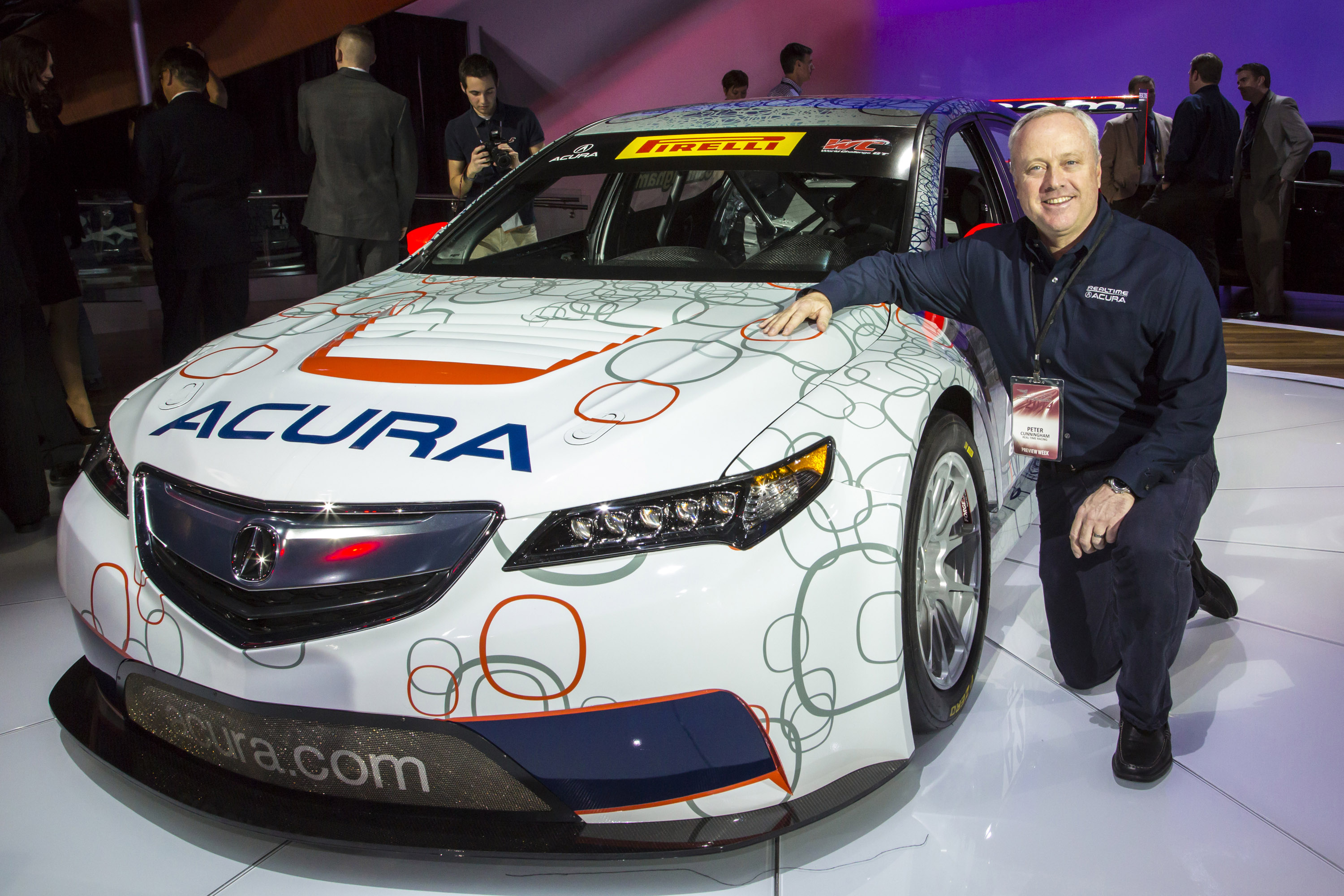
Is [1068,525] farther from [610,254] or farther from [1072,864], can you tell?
[610,254]

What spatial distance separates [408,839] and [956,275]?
4.66 feet

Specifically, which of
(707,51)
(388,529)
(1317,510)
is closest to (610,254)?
(388,529)

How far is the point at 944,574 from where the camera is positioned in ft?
6.08

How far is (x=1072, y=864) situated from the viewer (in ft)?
5.30

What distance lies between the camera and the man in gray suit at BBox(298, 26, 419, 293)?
4.26m

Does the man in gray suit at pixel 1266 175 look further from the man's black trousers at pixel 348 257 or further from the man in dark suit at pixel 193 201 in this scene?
the man in dark suit at pixel 193 201

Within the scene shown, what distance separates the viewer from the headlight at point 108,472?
1.68 meters

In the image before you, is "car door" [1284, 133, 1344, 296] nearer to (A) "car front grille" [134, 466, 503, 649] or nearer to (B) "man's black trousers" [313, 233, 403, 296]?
(B) "man's black trousers" [313, 233, 403, 296]

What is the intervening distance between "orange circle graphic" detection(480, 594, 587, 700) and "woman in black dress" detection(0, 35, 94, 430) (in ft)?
9.35

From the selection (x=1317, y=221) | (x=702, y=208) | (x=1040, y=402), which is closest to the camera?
(x=1040, y=402)

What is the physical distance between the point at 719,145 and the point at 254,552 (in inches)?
60.7

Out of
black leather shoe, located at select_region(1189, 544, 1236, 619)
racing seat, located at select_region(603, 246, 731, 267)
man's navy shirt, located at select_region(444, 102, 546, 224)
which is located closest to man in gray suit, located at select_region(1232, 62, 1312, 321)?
man's navy shirt, located at select_region(444, 102, 546, 224)

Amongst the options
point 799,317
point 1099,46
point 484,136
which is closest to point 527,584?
point 799,317

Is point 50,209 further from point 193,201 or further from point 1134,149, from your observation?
point 1134,149
